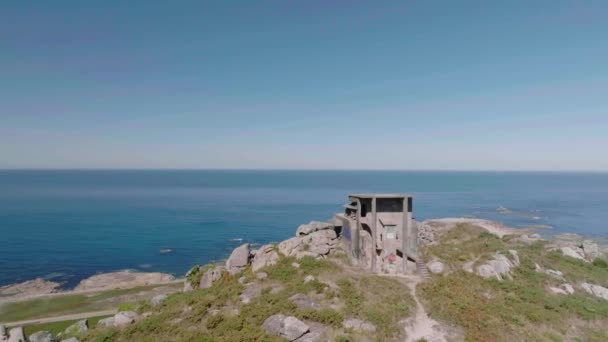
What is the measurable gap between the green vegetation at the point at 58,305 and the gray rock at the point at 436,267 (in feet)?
137

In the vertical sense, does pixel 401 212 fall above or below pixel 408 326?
above

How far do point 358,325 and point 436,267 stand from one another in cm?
1337

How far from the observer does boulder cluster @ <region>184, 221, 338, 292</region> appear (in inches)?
1326

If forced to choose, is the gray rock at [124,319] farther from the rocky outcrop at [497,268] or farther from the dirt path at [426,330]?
the rocky outcrop at [497,268]

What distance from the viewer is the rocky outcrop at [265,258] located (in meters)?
33.4

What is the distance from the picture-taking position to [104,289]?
174ft

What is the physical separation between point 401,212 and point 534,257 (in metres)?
18.7

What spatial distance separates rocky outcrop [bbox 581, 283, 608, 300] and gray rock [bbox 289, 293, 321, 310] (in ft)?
90.1

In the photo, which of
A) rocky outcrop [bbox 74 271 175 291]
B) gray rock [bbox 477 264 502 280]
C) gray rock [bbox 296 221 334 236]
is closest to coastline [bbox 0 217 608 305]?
rocky outcrop [bbox 74 271 175 291]

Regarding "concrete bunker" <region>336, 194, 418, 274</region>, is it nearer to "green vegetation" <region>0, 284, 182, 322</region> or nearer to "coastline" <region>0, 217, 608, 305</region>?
"coastline" <region>0, 217, 608, 305</region>

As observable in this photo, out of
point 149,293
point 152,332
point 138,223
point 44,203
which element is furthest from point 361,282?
point 44,203

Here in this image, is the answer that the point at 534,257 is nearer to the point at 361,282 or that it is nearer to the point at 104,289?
the point at 361,282

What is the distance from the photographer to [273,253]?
3459 centimetres

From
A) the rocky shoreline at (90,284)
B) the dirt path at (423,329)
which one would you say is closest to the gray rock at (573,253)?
the dirt path at (423,329)
